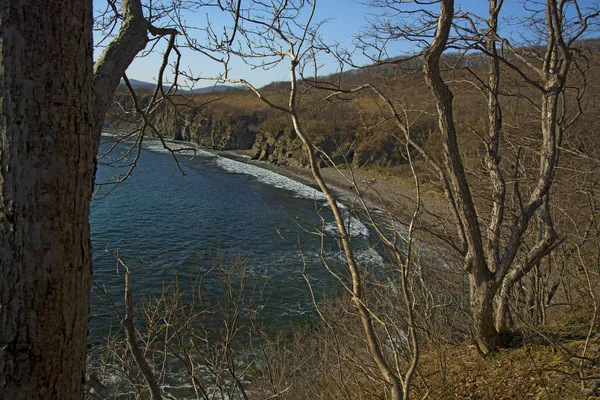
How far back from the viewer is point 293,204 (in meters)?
27.9

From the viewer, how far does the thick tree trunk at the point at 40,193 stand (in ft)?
3.63

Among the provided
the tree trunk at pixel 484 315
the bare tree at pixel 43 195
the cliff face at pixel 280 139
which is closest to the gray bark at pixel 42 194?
the bare tree at pixel 43 195

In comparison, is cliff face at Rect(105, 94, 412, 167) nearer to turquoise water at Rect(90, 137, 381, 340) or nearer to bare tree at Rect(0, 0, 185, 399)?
turquoise water at Rect(90, 137, 381, 340)

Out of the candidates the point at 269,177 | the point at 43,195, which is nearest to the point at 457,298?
the point at 43,195

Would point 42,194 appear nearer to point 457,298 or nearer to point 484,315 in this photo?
point 484,315

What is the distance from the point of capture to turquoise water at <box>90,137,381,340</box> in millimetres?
13875

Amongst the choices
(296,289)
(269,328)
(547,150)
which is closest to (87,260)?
(547,150)

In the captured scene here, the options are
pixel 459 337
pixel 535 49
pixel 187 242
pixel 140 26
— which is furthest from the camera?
pixel 187 242

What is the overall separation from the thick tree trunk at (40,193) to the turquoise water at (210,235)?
5.44 metres

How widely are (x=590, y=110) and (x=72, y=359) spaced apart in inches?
636

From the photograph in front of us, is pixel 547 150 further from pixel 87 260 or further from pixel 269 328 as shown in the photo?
pixel 269 328

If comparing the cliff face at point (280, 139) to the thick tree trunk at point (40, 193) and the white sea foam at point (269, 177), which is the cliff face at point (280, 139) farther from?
A: the thick tree trunk at point (40, 193)

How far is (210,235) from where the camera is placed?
65.7 ft

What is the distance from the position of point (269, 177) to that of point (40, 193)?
117ft
